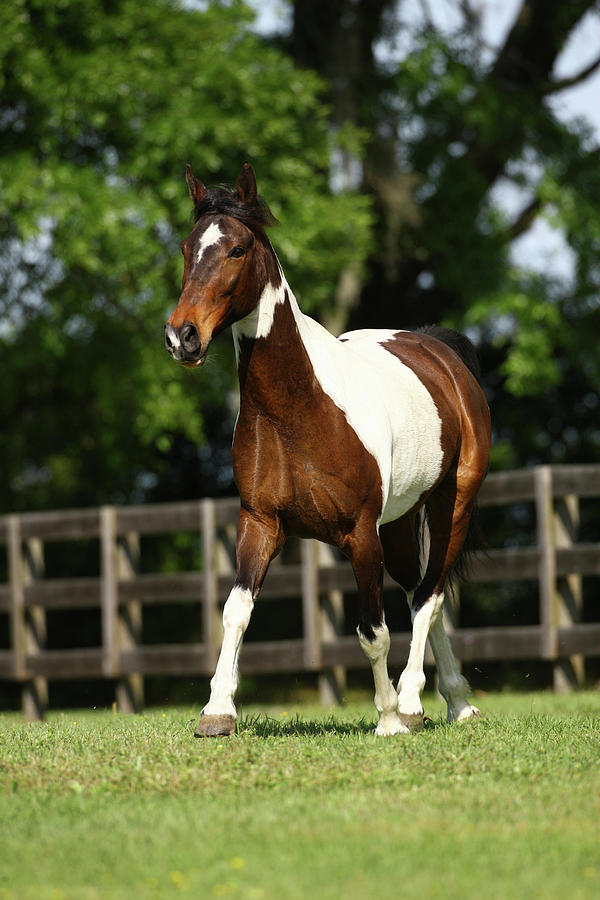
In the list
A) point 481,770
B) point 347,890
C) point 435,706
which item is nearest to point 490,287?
point 435,706

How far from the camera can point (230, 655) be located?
5555 mm

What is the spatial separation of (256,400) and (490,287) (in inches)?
405

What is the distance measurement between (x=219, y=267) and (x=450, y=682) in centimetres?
272

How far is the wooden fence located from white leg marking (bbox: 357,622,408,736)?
460cm

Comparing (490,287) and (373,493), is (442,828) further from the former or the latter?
(490,287)

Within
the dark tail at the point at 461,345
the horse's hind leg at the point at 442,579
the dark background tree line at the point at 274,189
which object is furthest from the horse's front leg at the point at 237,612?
the dark background tree line at the point at 274,189

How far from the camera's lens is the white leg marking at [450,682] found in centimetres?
679

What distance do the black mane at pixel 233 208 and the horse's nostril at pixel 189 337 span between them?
0.65 metres

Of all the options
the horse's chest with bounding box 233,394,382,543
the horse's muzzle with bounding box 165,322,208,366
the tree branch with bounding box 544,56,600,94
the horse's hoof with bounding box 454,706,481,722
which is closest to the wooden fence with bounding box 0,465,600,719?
the horse's hoof with bounding box 454,706,481,722

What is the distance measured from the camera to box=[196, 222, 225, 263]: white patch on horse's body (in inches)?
208

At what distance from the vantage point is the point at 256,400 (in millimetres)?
5672

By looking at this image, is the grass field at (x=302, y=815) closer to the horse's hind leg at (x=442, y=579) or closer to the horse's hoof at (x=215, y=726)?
the horse's hoof at (x=215, y=726)

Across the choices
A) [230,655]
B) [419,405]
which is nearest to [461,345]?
[419,405]

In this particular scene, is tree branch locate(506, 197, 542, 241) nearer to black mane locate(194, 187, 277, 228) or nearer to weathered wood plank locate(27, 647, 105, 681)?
weathered wood plank locate(27, 647, 105, 681)
